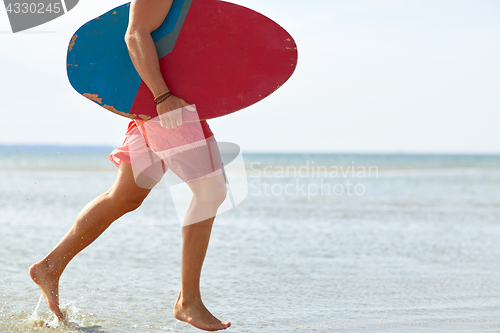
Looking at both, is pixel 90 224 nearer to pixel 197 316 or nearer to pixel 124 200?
pixel 124 200

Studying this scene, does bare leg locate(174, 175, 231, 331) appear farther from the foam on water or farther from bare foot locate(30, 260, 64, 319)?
bare foot locate(30, 260, 64, 319)

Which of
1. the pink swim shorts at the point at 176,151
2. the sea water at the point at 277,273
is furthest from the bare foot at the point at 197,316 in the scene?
the pink swim shorts at the point at 176,151

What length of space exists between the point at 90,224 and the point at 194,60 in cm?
81

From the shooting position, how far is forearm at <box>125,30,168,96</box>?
1.90 meters

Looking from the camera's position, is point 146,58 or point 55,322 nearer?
point 146,58

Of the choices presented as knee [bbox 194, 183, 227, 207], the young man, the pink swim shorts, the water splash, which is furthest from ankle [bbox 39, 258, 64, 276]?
knee [bbox 194, 183, 227, 207]

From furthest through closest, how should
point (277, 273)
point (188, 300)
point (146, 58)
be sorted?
1. point (277, 273)
2. point (188, 300)
3. point (146, 58)

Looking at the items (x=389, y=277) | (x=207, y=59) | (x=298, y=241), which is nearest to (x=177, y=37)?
(x=207, y=59)

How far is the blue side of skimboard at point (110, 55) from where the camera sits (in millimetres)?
2016

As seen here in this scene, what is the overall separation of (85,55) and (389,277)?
2118mm

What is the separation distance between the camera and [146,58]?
190 centimetres

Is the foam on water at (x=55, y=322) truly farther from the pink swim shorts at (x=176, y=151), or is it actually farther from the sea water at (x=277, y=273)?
the pink swim shorts at (x=176, y=151)

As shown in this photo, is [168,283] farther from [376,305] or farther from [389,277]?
[389,277]

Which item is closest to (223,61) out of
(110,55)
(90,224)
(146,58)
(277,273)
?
(146,58)
